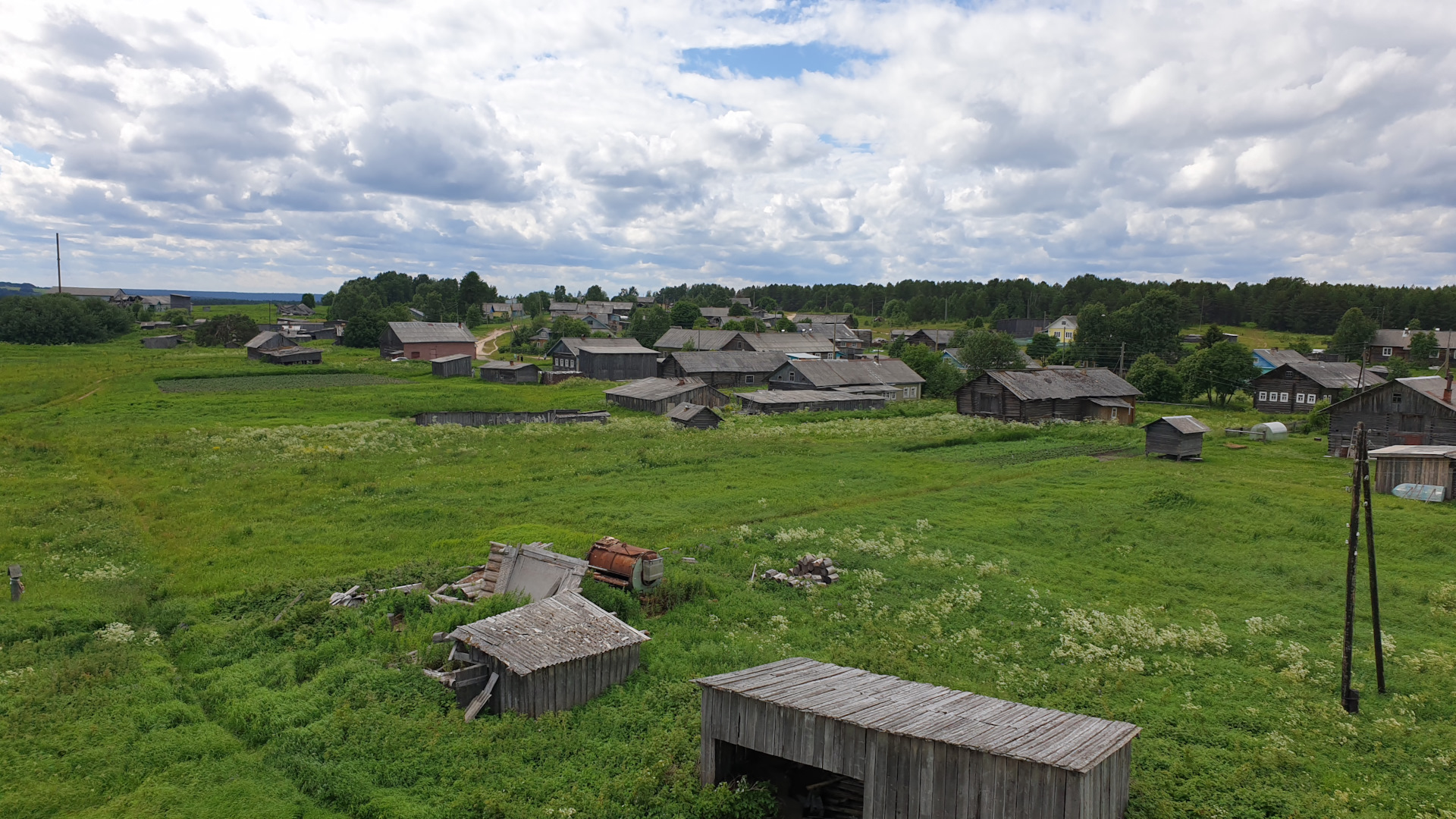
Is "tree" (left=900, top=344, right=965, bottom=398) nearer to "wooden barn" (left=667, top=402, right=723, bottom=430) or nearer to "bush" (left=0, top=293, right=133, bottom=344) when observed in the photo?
"wooden barn" (left=667, top=402, right=723, bottom=430)

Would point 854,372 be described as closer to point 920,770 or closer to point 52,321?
point 920,770

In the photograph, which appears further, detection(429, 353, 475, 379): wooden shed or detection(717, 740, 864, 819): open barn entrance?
detection(429, 353, 475, 379): wooden shed

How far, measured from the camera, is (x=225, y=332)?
103 m

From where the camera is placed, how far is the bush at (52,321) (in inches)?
3639

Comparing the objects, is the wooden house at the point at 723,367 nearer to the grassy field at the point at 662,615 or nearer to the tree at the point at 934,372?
the tree at the point at 934,372

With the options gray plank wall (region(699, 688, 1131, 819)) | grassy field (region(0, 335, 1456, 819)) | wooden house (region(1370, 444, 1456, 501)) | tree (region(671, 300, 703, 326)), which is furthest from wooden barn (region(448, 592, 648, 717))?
tree (region(671, 300, 703, 326))

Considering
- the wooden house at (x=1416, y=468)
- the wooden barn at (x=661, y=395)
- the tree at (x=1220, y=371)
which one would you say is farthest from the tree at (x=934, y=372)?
the wooden house at (x=1416, y=468)

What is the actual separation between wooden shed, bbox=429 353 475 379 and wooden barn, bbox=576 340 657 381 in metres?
10.8

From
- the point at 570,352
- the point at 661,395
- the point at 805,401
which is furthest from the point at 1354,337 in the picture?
the point at 570,352

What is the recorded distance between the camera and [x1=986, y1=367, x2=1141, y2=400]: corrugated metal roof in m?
56.2

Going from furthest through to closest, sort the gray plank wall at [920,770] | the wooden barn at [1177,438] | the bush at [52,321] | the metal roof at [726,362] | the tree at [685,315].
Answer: the tree at [685,315] < the bush at [52,321] < the metal roof at [726,362] < the wooden barn at [1177,438] < the gray plank wall at [920,770]

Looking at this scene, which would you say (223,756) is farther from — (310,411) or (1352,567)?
(310,411)

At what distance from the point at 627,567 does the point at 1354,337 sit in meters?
110

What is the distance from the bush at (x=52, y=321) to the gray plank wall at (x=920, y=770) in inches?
4455
